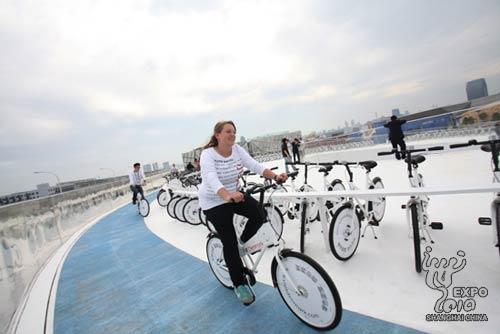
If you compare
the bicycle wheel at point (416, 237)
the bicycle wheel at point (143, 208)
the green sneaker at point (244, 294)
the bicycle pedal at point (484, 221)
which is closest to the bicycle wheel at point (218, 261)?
the green sneaker at point (244, 294)

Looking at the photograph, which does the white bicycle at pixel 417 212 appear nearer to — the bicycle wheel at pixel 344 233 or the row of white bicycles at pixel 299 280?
the bicycle wheel at pixel 344 233

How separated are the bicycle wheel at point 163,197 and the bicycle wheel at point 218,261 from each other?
282 inches

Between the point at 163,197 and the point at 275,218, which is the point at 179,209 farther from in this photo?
the point at 163,197

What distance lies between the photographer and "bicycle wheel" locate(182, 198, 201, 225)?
19.2 ft

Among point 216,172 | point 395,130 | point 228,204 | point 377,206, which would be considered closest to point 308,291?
point 228,204

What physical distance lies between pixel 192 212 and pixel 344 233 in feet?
12.8

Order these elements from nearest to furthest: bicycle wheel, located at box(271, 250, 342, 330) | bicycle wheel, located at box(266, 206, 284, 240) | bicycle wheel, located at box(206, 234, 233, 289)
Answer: bicycle wheel, located at box(271, 250, 342, 330), bicycle wheel, located at box(206, 234, 233, 289), bicycle wheel, located at box(266, 206, 284, 240)

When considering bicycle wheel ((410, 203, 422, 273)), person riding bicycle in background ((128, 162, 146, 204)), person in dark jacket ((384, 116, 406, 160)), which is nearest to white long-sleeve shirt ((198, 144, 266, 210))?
bicycle wheel ((410, 203, 422, 273))

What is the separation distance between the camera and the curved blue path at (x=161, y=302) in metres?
2.13

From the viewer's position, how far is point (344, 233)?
283 centimetres

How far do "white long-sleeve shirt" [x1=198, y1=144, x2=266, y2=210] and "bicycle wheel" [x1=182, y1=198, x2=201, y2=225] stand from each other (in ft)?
12.5

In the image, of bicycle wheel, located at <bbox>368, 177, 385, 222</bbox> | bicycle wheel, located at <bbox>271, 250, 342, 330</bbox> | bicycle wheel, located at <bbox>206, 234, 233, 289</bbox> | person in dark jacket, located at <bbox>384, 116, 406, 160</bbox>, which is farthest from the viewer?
person in dark jacket, located at <bbox>384, 116, 406, 160</bbox>

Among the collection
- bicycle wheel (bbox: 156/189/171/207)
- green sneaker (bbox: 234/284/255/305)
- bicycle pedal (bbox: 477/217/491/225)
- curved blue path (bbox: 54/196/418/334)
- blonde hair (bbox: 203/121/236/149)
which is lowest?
curved blue path (bbox: 54/196/418/334)

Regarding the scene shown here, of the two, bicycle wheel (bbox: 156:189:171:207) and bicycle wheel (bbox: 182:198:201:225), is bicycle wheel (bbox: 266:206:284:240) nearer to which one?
bicycle wheel (bbox: 182:198:201:225)
